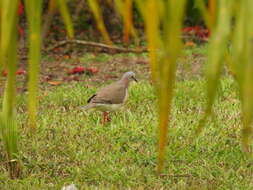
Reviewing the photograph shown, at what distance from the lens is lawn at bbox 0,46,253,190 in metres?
4.39

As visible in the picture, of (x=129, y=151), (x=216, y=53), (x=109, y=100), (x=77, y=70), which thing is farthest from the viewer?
(x=77, y=70)

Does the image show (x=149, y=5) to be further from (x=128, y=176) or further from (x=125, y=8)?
(x=128, y=176)

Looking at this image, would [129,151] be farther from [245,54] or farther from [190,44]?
[190,44]

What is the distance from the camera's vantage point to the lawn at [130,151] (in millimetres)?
4395

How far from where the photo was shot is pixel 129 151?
16.4 feet

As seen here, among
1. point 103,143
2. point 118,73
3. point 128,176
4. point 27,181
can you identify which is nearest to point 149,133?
point 103,143

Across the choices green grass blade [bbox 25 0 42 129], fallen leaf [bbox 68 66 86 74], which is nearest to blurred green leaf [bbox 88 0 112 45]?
green grass blade [bbox 25 0 42 129]

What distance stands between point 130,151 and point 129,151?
1 cm

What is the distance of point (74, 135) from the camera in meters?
5.43

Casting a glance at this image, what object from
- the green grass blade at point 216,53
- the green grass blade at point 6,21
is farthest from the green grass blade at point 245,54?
the green grass blade at point 6,21

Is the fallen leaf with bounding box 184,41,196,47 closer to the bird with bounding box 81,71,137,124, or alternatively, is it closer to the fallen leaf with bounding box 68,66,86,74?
the fallen leaf with bounding box 68,66,86,74

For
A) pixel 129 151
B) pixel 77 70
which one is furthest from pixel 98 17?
pixel 77 70

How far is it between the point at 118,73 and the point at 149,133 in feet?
13.2

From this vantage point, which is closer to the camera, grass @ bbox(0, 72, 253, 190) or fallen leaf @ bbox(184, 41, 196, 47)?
grass @ bbox(0, 72, 253, 190)
